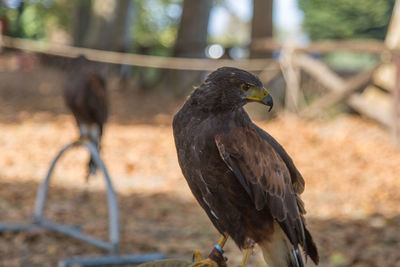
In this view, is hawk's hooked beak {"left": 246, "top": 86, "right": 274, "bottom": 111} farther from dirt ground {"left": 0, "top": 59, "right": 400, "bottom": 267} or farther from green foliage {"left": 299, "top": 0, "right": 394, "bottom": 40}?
green foliage {"left": 299, "top": 0, "right": 394, "bottom": 40}

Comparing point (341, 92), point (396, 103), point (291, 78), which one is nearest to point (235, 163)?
point (396, 103)

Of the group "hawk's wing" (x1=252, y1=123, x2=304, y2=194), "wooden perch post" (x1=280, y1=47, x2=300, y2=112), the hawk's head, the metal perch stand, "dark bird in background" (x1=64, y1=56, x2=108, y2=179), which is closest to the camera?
the hawk's head

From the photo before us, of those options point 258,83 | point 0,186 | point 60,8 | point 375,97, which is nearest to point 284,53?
point 375,97

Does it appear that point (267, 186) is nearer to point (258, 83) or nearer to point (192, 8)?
point (258, 83)

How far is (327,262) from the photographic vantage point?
3.92m

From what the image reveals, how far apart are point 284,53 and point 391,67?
1.95 metres

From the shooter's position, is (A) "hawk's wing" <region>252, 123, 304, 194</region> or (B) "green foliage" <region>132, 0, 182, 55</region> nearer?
(A) "hawk's wing" <region>252, 123, 304, 194</region>

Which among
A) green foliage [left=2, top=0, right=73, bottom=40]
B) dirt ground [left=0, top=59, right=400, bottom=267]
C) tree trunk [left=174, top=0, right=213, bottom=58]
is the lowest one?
dirt ground [left=0, top=59, right=400, bottom=267]

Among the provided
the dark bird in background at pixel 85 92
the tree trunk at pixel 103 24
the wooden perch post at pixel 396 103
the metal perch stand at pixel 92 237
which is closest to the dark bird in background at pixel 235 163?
the metal perch stand at pixel 92 237

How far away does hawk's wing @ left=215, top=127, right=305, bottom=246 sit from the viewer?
61.9 inches

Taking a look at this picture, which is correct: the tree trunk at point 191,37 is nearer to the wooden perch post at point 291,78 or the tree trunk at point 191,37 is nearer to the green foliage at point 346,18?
the wooden perch post at point 291,78

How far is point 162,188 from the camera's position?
595 centimetres

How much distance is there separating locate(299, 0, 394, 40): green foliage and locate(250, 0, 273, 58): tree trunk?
45.5 feet

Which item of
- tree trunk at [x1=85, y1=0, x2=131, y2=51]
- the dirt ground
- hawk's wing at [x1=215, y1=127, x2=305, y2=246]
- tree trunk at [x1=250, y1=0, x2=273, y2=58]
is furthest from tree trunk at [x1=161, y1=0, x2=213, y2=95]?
hawk's wing at [x1=215, y1=127, x2=305, y2=246]
